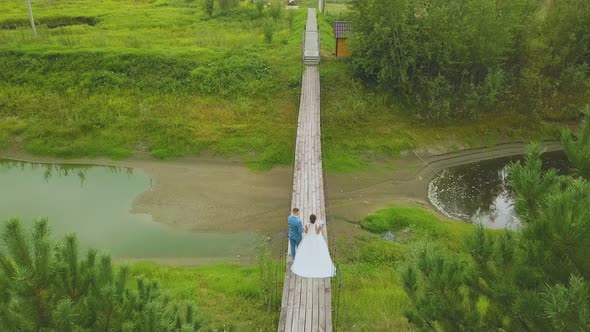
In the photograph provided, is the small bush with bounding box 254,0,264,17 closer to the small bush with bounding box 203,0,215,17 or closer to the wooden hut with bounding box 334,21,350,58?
the small bush with bounding box 203,0,215,17

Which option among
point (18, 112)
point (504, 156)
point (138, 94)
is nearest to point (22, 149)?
point (18, 112)

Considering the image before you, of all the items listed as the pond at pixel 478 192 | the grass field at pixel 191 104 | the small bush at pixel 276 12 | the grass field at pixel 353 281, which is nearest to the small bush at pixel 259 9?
the small bush at pixel 276 12

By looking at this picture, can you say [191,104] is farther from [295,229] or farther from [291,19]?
[295,229]

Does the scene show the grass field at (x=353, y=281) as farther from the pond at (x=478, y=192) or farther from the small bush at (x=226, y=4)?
the small bush at (x=226, y=4)

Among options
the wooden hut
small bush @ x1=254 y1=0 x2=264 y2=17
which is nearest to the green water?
the wooden hut

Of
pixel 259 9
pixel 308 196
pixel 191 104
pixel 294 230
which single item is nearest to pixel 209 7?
pixel 259 9

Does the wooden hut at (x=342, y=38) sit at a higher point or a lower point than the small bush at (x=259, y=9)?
lower

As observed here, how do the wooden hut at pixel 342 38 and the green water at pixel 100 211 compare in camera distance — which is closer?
the green water at pixel 100 211
